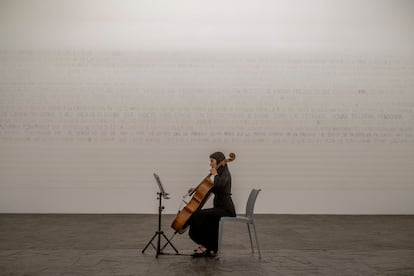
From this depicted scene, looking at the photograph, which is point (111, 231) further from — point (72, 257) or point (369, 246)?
point (369, 246)

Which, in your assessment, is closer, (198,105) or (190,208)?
(190,208)

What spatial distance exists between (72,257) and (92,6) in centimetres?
456

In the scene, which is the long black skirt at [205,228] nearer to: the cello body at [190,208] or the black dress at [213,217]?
the black dress at [213,217]

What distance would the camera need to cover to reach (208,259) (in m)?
3.96

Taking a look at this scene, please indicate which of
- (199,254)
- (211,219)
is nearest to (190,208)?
(211,219)

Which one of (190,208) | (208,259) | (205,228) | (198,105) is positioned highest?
(198,105)

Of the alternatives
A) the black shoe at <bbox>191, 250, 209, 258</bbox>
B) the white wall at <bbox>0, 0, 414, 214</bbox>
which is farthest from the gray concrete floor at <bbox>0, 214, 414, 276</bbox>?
the white wall at <bbox>0, 0, 414, 214</bbox>

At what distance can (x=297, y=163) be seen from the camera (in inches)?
281

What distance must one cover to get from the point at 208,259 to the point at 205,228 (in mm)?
281

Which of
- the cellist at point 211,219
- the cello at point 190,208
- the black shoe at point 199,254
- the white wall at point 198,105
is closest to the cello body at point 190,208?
the cello at point 190,208

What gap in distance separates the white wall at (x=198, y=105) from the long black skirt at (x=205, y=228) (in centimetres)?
292

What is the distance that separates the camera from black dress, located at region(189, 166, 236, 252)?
13.4 ft

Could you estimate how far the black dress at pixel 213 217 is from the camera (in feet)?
13.4

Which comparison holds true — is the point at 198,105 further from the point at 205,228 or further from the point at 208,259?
the point at 208,259
